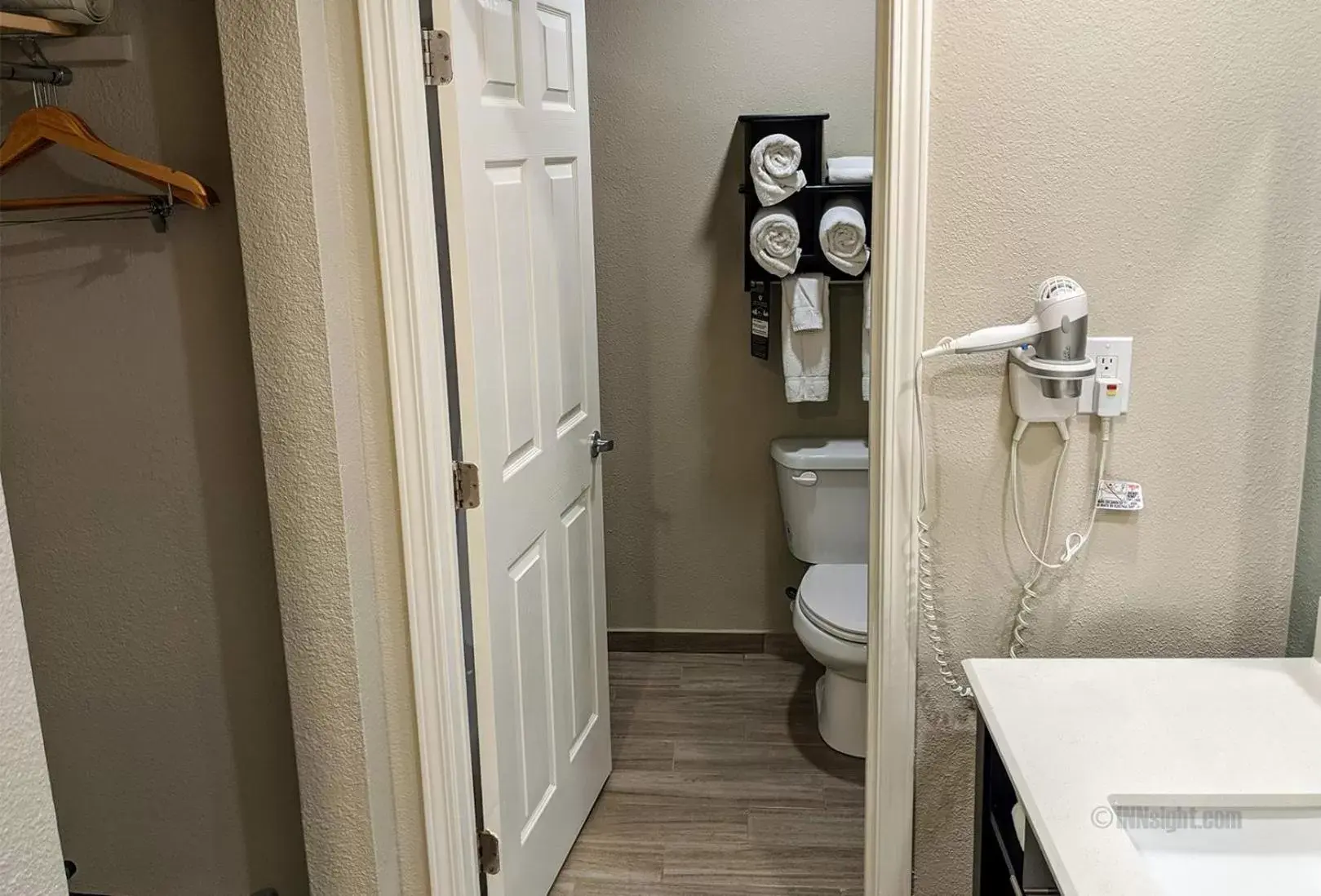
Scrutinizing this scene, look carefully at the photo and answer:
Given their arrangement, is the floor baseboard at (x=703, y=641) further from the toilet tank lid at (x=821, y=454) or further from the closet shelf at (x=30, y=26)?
the closet shelf at (x=30, y=26)

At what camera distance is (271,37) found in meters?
1.63

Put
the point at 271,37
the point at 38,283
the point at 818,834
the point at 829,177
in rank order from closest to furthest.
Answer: the point at 271,37, the point at 38,283, the point at 818,834, the point at 829,177

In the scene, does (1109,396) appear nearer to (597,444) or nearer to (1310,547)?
(1310,547)

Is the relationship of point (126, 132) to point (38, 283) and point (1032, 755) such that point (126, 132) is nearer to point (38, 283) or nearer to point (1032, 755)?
point (38, 283)

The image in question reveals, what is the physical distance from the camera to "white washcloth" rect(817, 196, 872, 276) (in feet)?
9.69

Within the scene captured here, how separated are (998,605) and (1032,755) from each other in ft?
1.43

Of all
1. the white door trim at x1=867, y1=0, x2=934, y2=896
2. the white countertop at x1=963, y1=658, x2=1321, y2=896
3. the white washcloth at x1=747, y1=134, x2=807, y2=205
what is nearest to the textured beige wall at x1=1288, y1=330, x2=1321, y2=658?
the white countertop at x1=963, y1=658, x2=1321, y2=896

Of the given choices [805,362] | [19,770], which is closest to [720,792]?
[805,362]

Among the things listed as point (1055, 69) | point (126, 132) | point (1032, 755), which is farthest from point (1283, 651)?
point (126, 132)

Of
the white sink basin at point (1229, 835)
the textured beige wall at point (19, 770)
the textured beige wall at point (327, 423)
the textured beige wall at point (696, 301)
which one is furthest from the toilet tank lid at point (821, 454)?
the textured beige wall at point (19, 770)

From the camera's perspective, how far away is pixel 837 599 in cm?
299

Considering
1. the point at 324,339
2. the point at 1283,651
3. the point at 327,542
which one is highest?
the point at 324,339

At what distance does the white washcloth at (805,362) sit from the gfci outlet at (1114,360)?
148 centimetres

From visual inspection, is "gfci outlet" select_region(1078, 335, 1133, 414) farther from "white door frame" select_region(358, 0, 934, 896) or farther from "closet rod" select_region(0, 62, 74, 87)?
"closet rod" select_region(0, 62, 74, 87)
